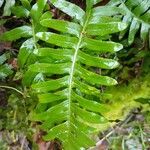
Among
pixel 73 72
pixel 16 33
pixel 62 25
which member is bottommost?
pixel 73 72

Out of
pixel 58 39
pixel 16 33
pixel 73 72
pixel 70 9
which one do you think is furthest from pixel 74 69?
pixel 16 33

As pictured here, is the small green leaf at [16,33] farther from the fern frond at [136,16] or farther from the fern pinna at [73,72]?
the fern frond at [136,16]

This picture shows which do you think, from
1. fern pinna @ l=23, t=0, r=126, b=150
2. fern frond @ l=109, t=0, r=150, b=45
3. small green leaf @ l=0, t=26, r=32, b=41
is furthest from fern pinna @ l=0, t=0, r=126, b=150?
small green leaf @ l=0, t=26, r=32, b=41

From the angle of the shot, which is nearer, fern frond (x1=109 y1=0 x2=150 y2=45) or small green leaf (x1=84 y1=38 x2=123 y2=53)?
small green leaf (x1=84 y1=38 x2=123 y2=53)

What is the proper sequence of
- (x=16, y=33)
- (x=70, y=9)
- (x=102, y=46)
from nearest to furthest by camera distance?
(x=102, y=46)
(x=70, y=9)
(x=16, y=33)

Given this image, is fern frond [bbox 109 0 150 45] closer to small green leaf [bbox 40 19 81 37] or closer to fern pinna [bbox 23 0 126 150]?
fern pinna [bbox 23 0 126 150]

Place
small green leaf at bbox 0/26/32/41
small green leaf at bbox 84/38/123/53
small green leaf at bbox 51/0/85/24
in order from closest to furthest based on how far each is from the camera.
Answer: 1. small green leaf at bbox 84/38/123/53
2. small green leaf at bbox 51/0/85/24
3. small green leaf at bbox 0/26/32/41

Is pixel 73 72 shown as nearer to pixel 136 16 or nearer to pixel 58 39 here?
pixel 58 39

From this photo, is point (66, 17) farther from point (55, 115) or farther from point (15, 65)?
point (55, 115)
